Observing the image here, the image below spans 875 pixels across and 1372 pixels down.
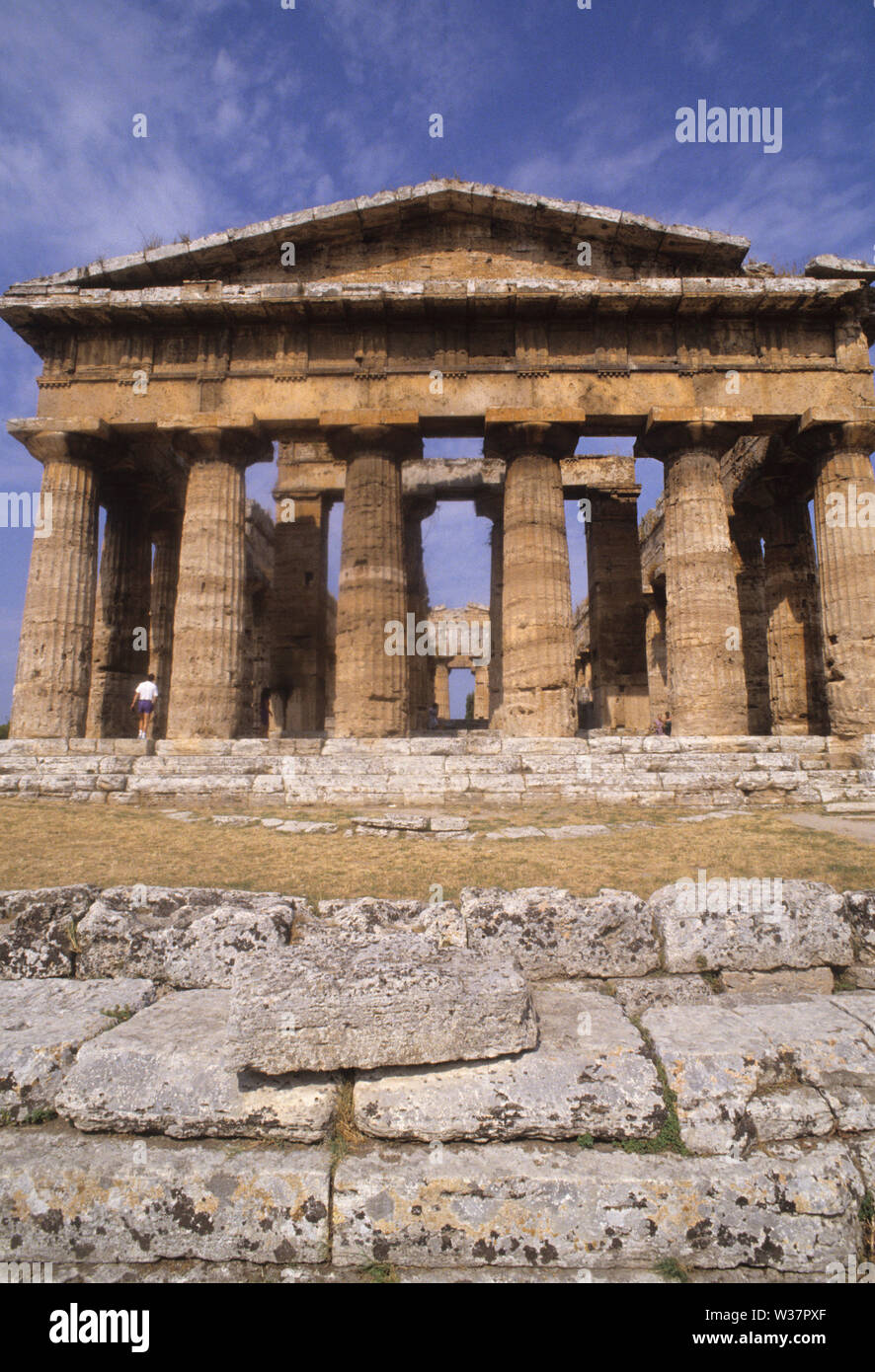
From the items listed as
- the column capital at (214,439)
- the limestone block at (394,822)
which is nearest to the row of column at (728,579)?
the limestone block at (394,822)

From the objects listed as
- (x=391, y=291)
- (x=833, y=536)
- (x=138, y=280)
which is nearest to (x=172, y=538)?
(x=138, y=280)

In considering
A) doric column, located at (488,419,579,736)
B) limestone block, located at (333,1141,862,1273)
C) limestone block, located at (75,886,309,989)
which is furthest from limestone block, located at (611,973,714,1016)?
doric column, located at (488,419,579,736)

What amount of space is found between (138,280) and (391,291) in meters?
5.44

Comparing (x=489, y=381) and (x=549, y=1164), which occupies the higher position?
(x=489, y=381)

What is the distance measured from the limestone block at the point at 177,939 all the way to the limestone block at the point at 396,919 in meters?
0.32

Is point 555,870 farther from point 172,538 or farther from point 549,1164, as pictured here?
point 172,538

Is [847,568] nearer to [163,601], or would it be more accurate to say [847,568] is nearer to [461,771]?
[461,771]

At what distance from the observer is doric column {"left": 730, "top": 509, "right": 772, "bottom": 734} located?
19625 mm

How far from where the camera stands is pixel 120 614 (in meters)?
18.5

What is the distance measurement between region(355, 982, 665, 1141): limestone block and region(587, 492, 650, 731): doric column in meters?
17.1

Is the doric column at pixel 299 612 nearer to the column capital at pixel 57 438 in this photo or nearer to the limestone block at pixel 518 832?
the column capital at pixel 57 438

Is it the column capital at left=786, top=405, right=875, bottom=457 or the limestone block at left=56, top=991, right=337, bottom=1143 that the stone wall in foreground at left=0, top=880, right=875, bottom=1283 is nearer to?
the limestone block at left=56, top=991, right=337, bottom=1143

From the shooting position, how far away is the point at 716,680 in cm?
1433

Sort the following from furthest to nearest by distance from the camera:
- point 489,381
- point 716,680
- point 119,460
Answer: point 119,460, point 489,381, point 716,680
